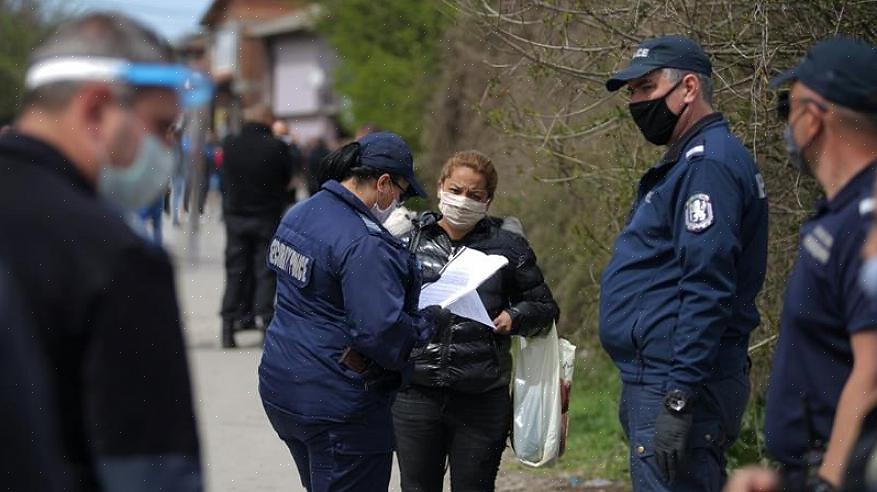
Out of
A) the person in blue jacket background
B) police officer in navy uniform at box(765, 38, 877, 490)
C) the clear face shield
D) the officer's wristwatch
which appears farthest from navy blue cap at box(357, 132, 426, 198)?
the clear face shield

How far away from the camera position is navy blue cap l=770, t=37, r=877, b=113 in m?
2.96

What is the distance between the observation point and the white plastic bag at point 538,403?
5531mm

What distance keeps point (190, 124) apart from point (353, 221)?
66.9 inches

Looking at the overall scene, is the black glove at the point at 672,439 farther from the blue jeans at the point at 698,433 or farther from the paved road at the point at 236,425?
the paved road at the point at 236,425

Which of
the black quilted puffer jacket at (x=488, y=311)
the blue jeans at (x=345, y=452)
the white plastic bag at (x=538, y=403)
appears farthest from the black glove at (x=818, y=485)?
the white plastic bag at (x=538, y=403)

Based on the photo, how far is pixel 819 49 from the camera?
3.10 m

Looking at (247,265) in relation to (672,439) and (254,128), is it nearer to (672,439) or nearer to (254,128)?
(254,128)

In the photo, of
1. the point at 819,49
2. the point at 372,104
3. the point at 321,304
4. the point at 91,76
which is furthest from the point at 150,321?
the point at 372,104

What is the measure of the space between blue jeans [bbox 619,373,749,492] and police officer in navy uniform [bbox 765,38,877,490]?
1.07 m

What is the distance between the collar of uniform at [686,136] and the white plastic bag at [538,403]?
1.45m

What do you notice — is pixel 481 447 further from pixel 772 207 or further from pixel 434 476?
pixel 772 207

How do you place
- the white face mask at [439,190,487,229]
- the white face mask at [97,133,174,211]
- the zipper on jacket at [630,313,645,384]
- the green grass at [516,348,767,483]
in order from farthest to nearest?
1. the green grass at [516,348,767,483]
2. the white face mask at [439,190,487,229]
3. the zipper on jacket at [630,313,645,384]
4. the white face mask at [97,133,174,211]

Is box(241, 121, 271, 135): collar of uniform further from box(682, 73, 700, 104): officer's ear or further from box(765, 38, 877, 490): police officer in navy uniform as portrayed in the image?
box(765, 38, 877, 490): police officer in navy uniform

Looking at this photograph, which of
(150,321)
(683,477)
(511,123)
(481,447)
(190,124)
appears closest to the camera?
(150,321)
